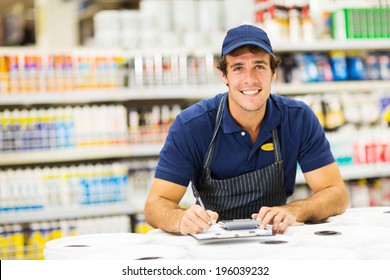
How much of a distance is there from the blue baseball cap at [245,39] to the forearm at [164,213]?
602 mm

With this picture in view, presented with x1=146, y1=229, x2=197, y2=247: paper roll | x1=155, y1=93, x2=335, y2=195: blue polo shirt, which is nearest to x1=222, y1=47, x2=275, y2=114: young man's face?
x1=155, y1=93, x2=335, y2=195: blue polo shirt


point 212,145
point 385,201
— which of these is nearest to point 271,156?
point 212,145

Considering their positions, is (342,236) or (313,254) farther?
(342,236)

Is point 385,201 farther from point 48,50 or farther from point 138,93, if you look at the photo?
point 48,50

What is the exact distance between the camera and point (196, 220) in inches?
74.5

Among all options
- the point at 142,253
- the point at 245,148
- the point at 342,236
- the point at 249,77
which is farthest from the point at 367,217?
the point at 142,253

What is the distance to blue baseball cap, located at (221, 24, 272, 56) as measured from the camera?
2311mm

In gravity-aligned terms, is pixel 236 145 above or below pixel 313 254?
above

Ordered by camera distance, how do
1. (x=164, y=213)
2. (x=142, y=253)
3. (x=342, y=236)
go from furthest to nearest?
(x=164, y=213), (x=342, y=236), (x=142, y=253)

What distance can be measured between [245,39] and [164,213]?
0.70m

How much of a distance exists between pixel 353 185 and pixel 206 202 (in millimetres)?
2688

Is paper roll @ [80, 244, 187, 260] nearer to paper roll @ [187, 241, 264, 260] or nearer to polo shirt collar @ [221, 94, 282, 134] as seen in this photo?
paper roll @ [187, 241, 264, 260]

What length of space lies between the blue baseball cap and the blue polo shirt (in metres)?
0.28

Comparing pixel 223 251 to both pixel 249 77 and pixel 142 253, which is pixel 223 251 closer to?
pixel 142 253
